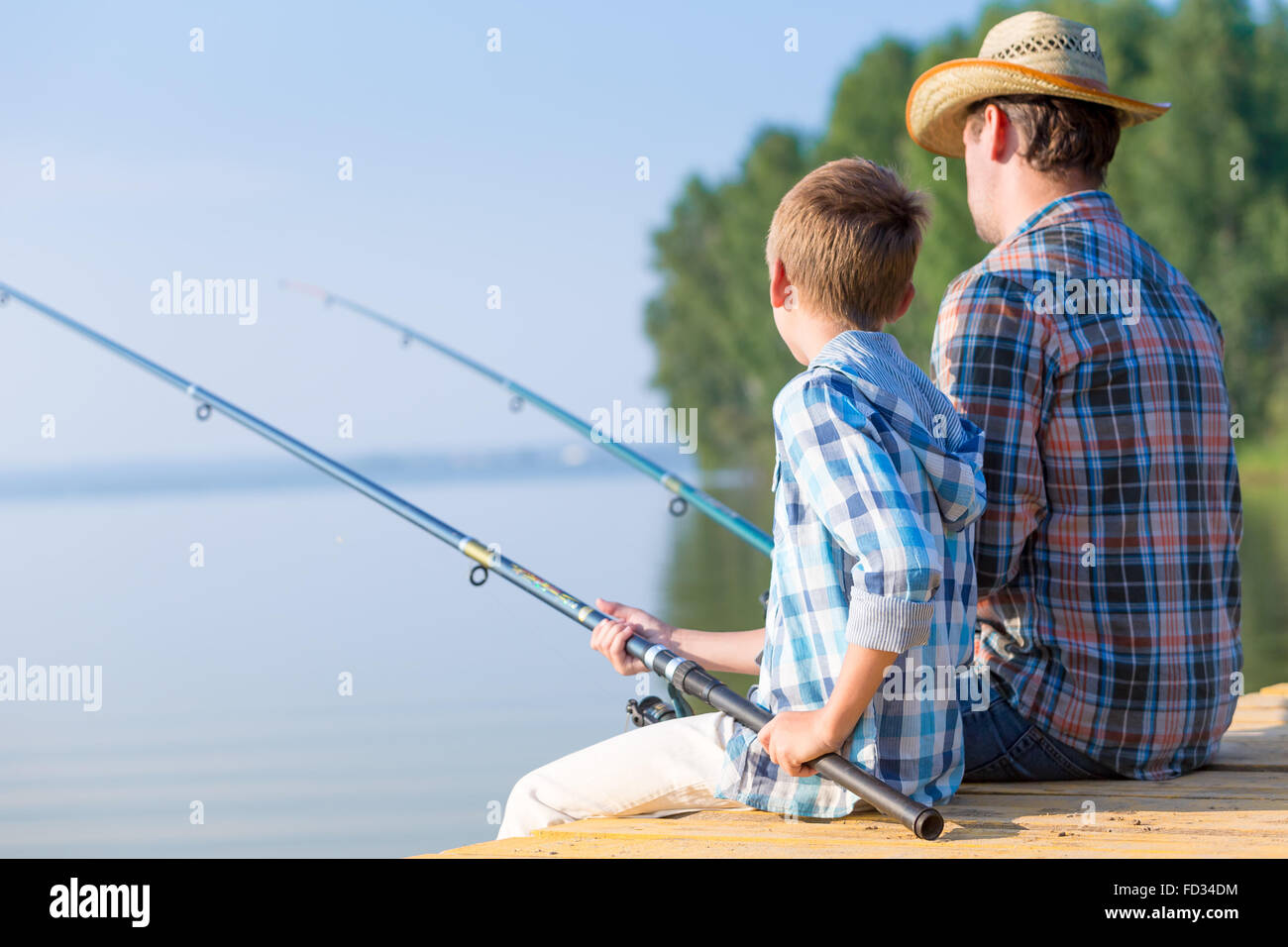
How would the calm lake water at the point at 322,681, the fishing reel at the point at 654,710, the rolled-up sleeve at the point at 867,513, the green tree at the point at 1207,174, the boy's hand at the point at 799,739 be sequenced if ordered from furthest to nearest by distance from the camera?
1. the green tree at the point at 1207,174
2. the calm lake water at the point at 322,681
3. the fishing reel at the point at 654,710
4. the boy's hand at the point at 799,739
5. the rolled-up sleeve at the point at 867,513

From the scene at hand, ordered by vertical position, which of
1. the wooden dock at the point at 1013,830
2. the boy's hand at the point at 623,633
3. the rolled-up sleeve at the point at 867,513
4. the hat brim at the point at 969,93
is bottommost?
the wooden dock at the point at 1013,830

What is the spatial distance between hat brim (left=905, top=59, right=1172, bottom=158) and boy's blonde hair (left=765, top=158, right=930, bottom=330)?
42cm

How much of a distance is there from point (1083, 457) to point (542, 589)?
980 mm

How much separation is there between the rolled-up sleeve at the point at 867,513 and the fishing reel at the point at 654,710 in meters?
0.70

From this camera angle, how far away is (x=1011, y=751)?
7.72 ft

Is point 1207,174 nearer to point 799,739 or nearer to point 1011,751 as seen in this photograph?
point 1011,751

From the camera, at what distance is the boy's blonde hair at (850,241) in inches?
78.7

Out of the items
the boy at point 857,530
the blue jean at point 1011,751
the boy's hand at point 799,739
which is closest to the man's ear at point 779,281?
the boy at point 857,530

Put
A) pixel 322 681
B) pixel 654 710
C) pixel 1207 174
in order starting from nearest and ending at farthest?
pixel 654 710 < pixel 322 681 < pixel 1207 174

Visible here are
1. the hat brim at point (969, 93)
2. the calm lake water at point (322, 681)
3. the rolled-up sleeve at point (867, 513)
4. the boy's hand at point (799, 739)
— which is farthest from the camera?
the calm lake water at point (322, 681)

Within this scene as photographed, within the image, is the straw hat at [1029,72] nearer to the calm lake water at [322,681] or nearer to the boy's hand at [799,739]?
the boy's hand at [799,739]

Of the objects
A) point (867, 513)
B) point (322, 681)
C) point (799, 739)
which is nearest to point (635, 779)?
point (799, 739)

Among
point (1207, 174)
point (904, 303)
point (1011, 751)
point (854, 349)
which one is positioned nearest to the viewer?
point (854, 349)

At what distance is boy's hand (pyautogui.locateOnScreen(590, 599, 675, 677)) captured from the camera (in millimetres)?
2316
